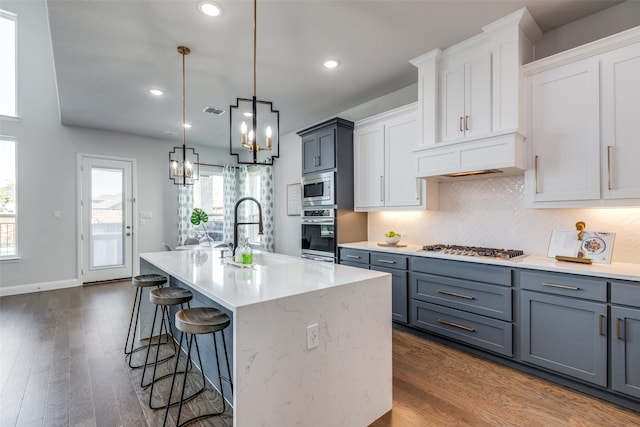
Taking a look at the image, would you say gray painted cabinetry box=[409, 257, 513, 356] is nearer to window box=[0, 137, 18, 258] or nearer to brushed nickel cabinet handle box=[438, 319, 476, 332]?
brushed nickel cabinet handle box=[438, 319, 476, 332]

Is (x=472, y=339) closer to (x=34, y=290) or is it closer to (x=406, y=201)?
(x=406, y=201)

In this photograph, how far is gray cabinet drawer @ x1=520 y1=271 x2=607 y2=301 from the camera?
2.10 m

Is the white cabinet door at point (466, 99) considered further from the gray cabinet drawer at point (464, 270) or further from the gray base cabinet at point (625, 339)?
the gray base cabinet at point (625, 339)

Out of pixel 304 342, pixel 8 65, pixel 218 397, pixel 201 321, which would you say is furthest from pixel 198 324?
pixel 8 65

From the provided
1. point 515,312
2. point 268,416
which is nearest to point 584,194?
point 515,312

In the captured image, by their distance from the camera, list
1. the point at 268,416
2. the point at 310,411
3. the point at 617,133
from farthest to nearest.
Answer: the point at 617,133
the point at 310,411
the point at 268,416

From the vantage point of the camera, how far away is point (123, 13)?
242 centimetres

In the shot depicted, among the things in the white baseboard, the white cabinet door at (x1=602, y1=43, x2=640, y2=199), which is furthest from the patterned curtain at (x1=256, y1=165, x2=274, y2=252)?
the white cabinet door at (x1=602, y1=43, x2=640, y2=199)

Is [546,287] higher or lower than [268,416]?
higher

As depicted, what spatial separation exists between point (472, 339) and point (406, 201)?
154 cm

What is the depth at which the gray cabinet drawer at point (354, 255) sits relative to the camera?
367 centimetres

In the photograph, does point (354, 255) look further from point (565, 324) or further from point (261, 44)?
point (261, 44)

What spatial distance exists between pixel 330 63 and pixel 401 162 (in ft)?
4.38

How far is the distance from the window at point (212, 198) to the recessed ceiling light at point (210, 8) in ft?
15.9
